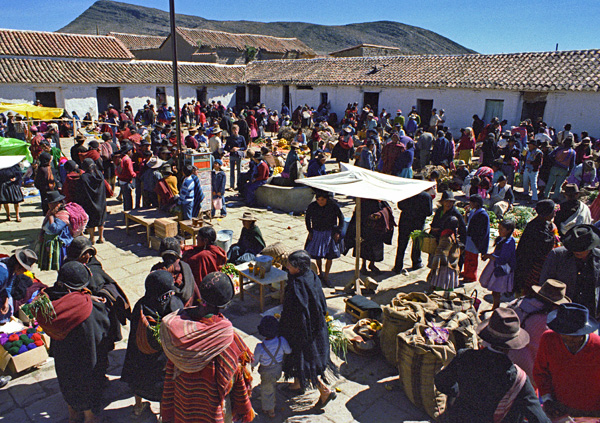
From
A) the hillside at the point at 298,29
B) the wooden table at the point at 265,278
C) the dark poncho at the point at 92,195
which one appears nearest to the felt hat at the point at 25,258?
the wooden table at the point at 265,278

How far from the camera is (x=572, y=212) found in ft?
21.6

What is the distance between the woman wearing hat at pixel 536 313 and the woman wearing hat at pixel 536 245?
168 cm

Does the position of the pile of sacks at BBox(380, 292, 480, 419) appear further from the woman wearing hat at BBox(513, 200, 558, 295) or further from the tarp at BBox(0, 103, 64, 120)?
the tarp at BBox(0, 103, 64, 120)

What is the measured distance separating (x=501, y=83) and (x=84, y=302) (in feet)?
63.9

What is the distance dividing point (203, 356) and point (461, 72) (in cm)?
2150

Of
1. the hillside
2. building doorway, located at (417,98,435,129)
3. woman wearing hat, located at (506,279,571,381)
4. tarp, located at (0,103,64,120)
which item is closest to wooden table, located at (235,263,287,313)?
woman wearing hat, located at (506,279,571,381)

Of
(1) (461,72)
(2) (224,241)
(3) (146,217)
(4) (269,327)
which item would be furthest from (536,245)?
(1) (461,72)

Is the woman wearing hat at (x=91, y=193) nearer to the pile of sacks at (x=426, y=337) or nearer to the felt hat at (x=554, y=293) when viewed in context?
the pile of sacks at (x=426, y=337)

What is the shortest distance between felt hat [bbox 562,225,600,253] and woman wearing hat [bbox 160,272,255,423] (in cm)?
326

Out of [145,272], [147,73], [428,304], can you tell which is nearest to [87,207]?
[145,272]

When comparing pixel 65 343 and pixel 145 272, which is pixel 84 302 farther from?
pixel 145 272

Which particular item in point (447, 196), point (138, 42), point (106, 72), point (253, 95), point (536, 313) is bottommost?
point (536, 313)

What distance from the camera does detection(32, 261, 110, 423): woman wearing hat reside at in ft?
11.5

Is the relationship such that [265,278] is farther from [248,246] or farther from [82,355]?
[82,355]
